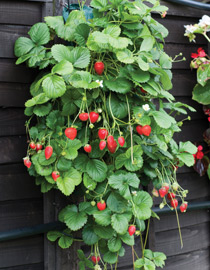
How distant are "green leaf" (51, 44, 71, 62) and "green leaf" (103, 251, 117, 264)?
2.46 ft

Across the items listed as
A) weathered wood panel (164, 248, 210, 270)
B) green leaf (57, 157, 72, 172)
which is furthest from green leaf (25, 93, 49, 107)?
weathered wood panel (164, 248, 210, 270)

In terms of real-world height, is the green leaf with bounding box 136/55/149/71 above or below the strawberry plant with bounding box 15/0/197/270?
above

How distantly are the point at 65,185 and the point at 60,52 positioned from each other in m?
0.46

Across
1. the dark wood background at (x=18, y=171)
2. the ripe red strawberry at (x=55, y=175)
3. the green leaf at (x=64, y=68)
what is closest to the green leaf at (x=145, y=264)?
the dark wood background at (x=18, y=171)

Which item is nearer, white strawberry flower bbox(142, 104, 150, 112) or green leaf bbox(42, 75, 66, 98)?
green leaf bbox(42, 75, 66, 98)

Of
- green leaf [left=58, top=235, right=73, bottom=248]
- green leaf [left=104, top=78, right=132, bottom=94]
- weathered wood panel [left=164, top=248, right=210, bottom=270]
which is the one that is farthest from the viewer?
weathered wood panel [left=164, top=248, right=210, bottom=270]

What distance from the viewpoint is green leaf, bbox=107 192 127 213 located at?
1.27 metres

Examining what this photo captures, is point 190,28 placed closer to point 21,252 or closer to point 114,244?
point 114,244

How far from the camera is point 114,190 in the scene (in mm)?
1314

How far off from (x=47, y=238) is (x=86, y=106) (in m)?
0.66

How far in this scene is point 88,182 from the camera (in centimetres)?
129

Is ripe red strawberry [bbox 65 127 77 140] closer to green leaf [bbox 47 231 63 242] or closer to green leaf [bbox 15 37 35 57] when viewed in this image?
green leaf [bbox 15 37 35 57]

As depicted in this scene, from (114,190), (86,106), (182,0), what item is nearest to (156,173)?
(114,190)

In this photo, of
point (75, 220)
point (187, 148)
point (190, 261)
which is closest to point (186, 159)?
point (187, 148)
